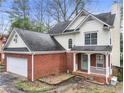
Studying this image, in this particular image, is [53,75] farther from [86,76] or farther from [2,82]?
[2,82]

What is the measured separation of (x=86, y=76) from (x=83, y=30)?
5.35m

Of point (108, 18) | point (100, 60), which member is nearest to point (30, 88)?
point (100, 60)

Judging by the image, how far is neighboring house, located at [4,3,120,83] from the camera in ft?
53.1

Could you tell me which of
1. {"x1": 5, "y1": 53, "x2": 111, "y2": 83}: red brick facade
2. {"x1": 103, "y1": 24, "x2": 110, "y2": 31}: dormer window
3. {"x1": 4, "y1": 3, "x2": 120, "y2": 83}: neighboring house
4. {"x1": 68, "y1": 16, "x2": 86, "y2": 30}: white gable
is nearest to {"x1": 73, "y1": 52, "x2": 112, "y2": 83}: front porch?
{"x1": 4, "y1": 3, "x2": 120, "y2": 83}: neighboring house

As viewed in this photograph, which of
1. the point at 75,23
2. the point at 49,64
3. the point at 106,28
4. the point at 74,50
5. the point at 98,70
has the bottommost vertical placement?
the point at 98,70

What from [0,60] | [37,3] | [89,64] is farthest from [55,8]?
[89,64]

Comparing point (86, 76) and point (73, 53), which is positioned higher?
point (73, 53)

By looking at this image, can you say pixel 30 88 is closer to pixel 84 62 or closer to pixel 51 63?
pixel 51 63

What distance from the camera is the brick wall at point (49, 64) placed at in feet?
53.7

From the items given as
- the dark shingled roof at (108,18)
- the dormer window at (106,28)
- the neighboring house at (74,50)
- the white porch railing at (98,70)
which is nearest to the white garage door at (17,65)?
the neighboring house at (74,50)

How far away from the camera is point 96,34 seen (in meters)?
17.2

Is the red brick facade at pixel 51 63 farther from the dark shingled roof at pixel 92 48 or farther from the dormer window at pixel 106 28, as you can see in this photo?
the dormer window at pixel 106 28

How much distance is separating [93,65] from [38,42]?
6.94 meters

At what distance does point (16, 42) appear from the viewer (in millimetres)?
18656
